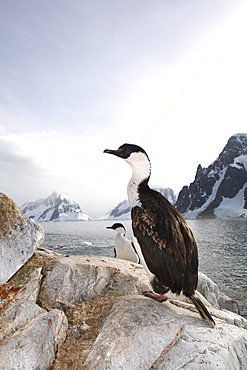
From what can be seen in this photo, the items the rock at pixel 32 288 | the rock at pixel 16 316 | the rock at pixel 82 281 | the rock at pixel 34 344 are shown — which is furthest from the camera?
Result: the rock at pixel 82 281

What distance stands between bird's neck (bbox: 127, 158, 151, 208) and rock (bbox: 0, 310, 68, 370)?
2.84m

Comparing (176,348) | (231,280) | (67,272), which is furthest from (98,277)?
(231,280)

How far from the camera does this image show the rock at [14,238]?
5875mm

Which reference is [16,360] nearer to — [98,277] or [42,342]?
[42,342]

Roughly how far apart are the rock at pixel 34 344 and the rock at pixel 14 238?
1.61m

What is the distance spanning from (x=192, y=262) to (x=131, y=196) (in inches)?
74.7

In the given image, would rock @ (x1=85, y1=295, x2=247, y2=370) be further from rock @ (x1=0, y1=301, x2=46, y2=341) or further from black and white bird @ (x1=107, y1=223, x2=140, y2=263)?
black and white bird @ (x1=107, y1=223, x2=140, y2=263)

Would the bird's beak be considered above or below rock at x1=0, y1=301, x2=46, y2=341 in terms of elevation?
above

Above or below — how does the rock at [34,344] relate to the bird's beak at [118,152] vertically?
below

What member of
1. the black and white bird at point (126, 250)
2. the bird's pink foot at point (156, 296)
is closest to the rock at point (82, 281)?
the bird's pink foot at point (156, 296)

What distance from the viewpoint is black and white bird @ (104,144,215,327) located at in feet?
16.4

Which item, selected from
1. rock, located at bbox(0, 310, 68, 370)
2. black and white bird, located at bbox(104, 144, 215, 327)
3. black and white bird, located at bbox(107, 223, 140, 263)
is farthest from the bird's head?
black and white bird, located at bbox(107, 223, 140, 263)

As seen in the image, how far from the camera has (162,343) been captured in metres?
4.23

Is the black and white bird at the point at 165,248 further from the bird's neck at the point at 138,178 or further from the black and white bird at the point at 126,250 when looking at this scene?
the black and white bird at the point at 126,250
